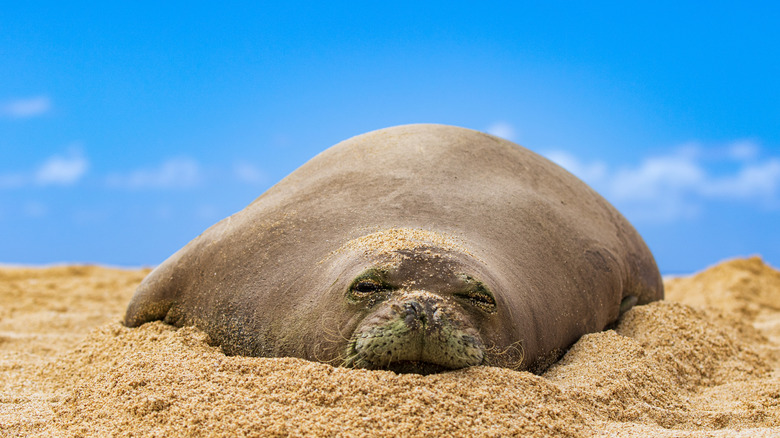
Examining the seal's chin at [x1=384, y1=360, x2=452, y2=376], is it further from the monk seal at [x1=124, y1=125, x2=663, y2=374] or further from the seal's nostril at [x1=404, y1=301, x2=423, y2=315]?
the seal's nostril at [x1=404, y1=301, x2=423, y2=315]

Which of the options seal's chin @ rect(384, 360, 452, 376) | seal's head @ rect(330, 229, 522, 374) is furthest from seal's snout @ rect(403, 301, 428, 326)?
seal's chin @ rect(384, 360, 452, 376)

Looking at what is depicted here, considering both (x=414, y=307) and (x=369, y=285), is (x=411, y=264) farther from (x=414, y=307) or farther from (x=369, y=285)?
(x=414, y=307)

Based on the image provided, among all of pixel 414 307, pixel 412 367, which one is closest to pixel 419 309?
pixel 414 307

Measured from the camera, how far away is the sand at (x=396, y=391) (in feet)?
8.95

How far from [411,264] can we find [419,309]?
33cm

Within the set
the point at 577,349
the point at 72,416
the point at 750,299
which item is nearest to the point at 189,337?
the point at 72,416

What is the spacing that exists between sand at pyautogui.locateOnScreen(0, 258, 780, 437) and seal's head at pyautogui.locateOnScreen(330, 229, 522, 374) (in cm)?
11

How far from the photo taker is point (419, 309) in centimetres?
295

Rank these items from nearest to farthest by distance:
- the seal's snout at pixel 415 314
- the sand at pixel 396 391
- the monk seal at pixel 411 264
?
the sand at pixel 396 391
the seal's snout at pixel 415 314
the monk seal at pixel 411 264

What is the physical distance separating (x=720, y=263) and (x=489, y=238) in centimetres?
757

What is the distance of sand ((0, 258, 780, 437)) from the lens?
273 centimetres

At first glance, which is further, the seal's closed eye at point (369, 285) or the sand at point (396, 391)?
the seal's closed eye at point (369, 285)

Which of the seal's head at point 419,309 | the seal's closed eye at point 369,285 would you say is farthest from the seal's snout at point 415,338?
the seal's closed eye at point 369,285

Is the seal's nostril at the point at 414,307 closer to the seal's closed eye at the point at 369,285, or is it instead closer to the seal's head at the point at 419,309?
the seal's head at the point at 419,309
